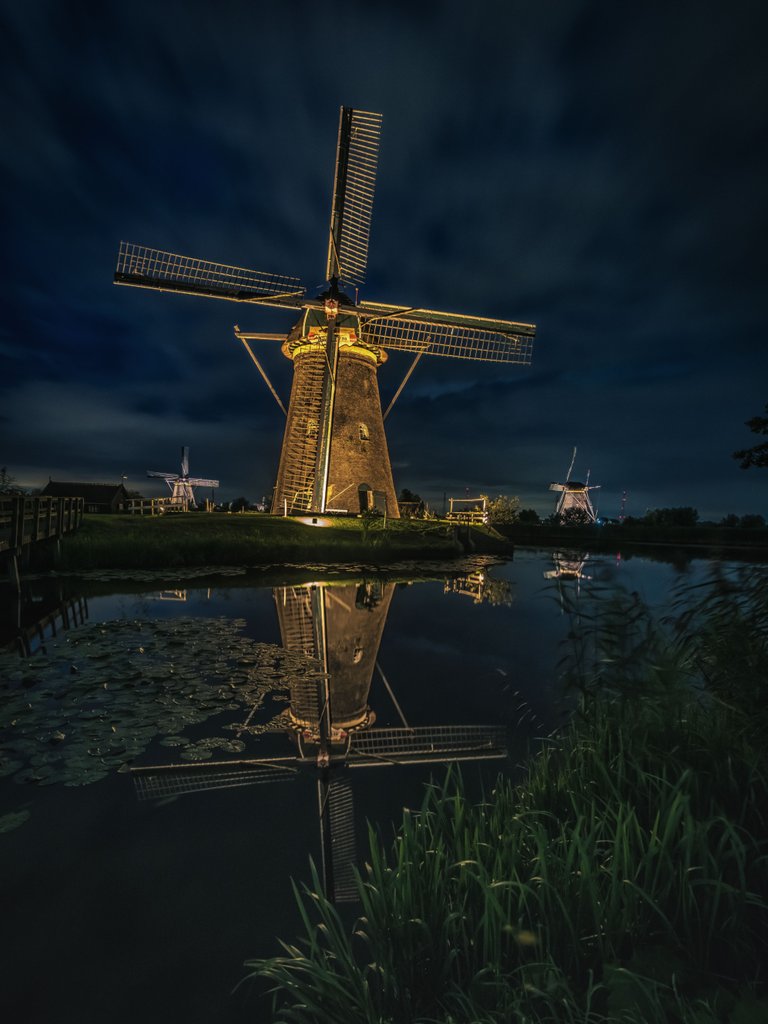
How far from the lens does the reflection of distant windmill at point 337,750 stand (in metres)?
2.83

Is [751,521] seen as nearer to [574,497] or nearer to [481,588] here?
[574,497]

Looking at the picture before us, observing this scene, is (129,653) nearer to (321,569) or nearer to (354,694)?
(354,694)

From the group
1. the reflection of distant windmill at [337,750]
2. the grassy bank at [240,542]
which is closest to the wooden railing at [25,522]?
the grassy bank at [240,542]

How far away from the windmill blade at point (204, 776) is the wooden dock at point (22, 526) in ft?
24.2

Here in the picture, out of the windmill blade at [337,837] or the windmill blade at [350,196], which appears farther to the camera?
the windmill blade at [350,196]

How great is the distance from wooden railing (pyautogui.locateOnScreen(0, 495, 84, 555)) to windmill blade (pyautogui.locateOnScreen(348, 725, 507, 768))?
8175 millimetres

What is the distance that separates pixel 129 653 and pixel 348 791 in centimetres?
402

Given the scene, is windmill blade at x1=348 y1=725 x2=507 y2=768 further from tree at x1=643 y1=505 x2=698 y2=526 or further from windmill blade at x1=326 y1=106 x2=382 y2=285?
tree at x1=643 y1=505 x2=698 y2=526

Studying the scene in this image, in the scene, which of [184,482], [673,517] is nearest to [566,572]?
[184,482]

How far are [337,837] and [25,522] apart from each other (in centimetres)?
1042

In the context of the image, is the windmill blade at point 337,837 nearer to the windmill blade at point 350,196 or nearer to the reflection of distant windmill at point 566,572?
the reflection of distant windmill at point 566,572

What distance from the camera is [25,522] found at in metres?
9.96

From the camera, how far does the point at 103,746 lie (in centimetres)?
363

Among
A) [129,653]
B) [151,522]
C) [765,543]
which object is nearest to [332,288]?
[151,522]
